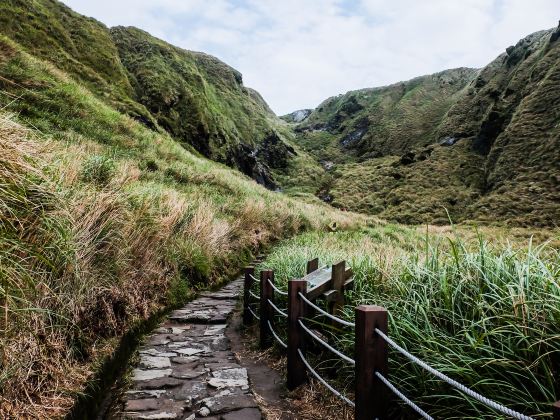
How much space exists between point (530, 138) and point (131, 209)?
4672 cm

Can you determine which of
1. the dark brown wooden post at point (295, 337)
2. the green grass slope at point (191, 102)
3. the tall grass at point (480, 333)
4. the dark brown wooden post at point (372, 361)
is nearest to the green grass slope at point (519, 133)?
the green grass slope at point (191, 102)

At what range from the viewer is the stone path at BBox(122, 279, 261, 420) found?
3.38 m

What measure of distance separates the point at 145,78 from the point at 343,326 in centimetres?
3772

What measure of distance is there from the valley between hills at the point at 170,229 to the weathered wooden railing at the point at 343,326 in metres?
0.31

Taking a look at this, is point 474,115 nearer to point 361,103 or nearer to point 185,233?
point 361,103

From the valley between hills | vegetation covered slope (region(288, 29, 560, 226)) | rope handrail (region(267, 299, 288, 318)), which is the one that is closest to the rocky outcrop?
vegetation covered slope (region(288, 29, 560, 226))

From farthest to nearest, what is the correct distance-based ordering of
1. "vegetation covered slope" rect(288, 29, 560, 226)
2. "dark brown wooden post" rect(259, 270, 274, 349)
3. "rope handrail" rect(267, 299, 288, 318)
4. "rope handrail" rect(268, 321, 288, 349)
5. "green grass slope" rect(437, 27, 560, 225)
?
"vegetation covered slope" rect(288, 29, 560, 226) < "green grass slope" rect(437, 27, 560, 225) < "dark brown wooden post" rect(259, 270, 274, 349) < "rope handrail" rect(268, 321, 288, 349) < "rope handrail" rect(267, 299, 288, 318)

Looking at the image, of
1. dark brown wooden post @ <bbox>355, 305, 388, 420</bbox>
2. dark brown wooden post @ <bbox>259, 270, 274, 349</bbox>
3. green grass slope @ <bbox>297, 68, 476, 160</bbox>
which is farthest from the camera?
green grass slope @ <bbox>297, 68, 476, 160</bbox>

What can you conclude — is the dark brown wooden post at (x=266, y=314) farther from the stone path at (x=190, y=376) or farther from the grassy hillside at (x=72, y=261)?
the grassy hillside at (x=72, y=261)

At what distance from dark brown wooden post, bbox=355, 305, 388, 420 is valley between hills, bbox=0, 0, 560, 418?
32 centimetres

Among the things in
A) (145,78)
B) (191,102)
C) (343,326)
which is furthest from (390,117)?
(343,326)

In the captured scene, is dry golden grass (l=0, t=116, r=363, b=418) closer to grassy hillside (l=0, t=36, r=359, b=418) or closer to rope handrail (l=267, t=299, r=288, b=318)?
grassy hillside (l=0, t=36, r=359, b=418)

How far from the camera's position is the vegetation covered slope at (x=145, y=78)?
81.2ft

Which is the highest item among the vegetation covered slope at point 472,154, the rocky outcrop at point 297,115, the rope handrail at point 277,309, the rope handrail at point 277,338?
the rocky outcrop at point 297,115
